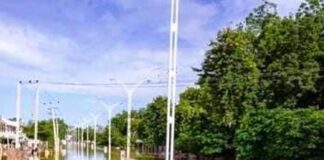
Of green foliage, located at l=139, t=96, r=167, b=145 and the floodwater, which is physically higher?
green foliage, located at l=139, t=96, r=167, b=145

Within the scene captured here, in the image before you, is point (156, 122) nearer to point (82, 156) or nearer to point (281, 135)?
point (82, 156)

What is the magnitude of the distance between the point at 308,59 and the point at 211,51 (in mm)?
8092

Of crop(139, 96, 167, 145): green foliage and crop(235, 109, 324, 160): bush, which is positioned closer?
crop(235, 109, 324, 160): bush


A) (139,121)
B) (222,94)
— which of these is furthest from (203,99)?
(139,121)

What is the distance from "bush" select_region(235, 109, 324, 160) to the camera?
45844 millimetres

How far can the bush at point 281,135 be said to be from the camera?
45844 mm

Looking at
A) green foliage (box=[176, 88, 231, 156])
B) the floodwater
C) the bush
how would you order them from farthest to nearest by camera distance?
the floodwater < green foliage (box=[176, 88, 231, 156]) < the bush

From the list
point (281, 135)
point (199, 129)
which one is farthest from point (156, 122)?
point (281, 135)

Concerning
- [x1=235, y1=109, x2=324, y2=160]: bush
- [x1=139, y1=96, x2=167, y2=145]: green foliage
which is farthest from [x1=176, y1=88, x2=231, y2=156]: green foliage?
[x1=139, y1=96, x2=167, y2=145]: green foliage

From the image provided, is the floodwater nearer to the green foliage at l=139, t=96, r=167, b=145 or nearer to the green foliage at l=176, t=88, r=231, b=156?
the green foliage at l=139, t=96, r=167, b=145

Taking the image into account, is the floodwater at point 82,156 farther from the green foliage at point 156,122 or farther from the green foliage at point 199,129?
the green foliage at point 199,129

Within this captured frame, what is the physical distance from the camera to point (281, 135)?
49.2m

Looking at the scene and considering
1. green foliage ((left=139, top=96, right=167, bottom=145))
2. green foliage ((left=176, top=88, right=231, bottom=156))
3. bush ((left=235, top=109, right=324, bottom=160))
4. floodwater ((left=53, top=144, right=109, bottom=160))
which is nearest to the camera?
bush ((left=235, top=109, right=324, bottom=160))

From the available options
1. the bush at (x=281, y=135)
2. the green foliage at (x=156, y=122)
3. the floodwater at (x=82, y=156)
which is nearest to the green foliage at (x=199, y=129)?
the bush at (x=281, y=135)
